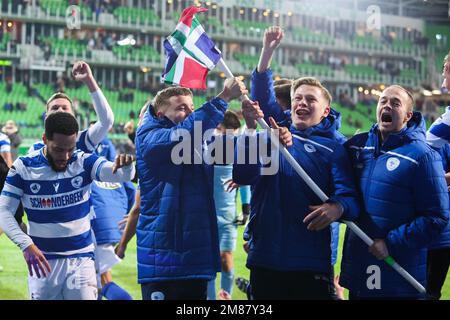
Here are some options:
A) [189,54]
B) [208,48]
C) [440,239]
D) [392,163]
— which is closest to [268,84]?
[208,48]

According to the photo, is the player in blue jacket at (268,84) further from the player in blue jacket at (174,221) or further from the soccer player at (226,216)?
the soccer player at (226,216)

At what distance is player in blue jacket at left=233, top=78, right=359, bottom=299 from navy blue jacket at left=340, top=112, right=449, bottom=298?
0.13 meters

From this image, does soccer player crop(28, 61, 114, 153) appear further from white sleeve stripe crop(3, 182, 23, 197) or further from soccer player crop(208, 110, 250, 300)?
soccer player crop(208, 110, 250, 300)

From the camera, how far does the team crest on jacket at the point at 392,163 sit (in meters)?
4.29

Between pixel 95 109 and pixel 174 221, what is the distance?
5.27 feet

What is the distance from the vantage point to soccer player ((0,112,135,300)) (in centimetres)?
472

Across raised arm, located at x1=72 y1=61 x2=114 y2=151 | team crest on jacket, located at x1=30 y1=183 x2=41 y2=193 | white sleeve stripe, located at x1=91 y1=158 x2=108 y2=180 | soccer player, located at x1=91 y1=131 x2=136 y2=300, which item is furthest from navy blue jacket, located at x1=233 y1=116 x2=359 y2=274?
soccer player, located at x1=91 y1=131 x2=136 y2=300

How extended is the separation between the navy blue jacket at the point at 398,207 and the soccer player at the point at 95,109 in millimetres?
2179

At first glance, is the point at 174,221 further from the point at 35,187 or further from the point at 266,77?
the point at 266,77

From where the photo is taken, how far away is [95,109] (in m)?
5.62

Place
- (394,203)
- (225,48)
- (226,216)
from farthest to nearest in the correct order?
(225,48) < (226,216) < (394,203)

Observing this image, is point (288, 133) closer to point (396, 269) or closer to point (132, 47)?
point (396, 269)

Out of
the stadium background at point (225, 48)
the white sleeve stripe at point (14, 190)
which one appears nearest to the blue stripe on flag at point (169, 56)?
the white sleeve stripe at point (14, 190)

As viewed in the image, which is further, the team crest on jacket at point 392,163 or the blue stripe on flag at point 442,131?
the blue stripe on flag at point 442,131
